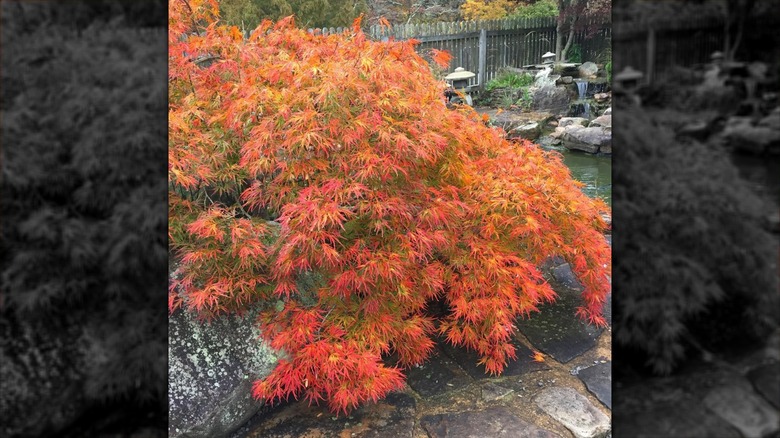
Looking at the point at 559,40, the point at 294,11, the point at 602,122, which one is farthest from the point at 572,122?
the point at 294,11

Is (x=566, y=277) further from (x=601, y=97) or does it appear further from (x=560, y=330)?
(x=601, y=97)

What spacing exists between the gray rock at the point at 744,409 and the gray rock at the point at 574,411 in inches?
67.1

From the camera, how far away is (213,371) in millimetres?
2088

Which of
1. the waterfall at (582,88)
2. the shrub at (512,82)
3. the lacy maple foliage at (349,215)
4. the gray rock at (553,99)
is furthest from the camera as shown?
the shrub at (512,82)

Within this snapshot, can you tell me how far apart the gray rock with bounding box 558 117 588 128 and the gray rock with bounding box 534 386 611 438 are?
248 inches

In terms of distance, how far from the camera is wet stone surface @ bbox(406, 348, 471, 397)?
2215 mm

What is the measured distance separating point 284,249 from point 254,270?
35 centimetres

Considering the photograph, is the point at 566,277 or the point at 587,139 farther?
the point at 587,139

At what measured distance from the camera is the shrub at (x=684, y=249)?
398 millimetres

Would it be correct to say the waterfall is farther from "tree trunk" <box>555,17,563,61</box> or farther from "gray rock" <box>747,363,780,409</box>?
"gray rock" <box>747,363,780,409</box>

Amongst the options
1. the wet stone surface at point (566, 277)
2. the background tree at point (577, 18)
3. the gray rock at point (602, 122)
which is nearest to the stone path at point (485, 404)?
the wet stone surface at point (566, 277)

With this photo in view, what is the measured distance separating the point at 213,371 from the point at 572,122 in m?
7.11

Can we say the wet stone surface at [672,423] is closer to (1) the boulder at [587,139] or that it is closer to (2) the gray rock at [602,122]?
(1) the boulder at [587,139]

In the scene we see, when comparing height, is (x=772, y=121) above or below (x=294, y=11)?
below
